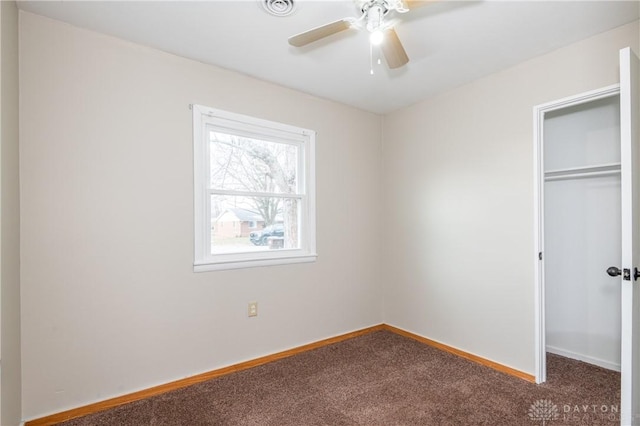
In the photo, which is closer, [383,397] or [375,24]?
[375,24]

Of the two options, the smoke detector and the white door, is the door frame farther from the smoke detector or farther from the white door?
the smoke detector

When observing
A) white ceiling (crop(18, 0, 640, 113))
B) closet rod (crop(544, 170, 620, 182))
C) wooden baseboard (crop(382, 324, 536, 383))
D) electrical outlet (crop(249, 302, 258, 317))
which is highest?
white ceiling (crop(18, 0, 640, 113))

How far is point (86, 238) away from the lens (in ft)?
7.04

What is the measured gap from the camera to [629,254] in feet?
5.57

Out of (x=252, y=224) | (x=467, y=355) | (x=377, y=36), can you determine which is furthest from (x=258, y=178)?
Result: (x=467, y=355)

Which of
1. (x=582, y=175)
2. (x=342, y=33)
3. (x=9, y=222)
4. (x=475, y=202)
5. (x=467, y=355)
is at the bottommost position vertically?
(x=467, y=355)

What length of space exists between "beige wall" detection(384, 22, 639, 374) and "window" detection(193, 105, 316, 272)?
1108 millimetres

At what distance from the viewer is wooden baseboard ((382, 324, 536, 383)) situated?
8.38 feet

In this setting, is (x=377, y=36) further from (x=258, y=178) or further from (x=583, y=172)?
(x=583, y=172)

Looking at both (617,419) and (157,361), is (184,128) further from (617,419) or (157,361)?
(617,419)

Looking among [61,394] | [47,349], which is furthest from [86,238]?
[61,394]

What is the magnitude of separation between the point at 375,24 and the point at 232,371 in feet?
8.79

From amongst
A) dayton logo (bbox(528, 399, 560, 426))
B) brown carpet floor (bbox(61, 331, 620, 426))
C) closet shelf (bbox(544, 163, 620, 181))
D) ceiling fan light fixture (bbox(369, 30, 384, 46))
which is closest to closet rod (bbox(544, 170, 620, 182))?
closet shelf (bbox(544, 163, 620, 181))

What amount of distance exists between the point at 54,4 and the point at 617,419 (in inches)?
166
